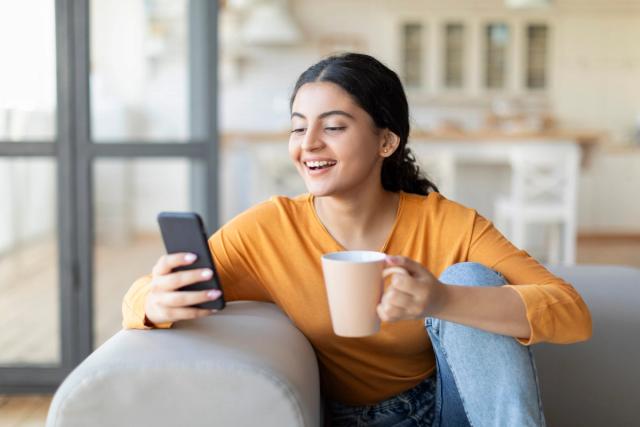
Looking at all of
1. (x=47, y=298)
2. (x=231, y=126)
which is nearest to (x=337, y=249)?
(x=47, y=298)

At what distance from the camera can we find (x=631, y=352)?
56.4 inches

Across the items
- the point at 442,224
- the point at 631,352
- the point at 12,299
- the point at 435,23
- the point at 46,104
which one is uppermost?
the point at 435,23

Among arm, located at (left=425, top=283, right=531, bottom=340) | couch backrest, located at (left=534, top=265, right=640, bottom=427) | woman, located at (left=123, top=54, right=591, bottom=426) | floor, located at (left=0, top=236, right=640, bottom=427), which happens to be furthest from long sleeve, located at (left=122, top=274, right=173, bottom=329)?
floor, located at (left=0, top=236, right=640, bottom=427)

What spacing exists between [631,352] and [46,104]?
1.89 m

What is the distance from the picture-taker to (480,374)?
3.76 feet

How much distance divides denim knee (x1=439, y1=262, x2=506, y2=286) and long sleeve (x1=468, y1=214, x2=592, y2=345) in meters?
0.03

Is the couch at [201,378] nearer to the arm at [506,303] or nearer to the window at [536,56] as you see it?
the arm at [506,303]

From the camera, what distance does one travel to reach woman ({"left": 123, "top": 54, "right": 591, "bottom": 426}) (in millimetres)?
1146

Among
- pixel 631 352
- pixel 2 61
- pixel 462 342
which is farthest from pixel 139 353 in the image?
pixel 2 61

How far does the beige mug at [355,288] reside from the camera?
0.93m

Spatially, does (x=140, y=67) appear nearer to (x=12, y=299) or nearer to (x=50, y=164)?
(x=50, y=164)

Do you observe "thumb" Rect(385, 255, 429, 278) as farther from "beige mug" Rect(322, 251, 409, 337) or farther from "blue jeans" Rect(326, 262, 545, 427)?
"blue jeans" Rect(326, 262, 545, 427)

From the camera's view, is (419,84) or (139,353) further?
(419,84)

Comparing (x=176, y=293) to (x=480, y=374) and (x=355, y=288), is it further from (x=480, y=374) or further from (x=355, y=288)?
(x=480, y=374)
